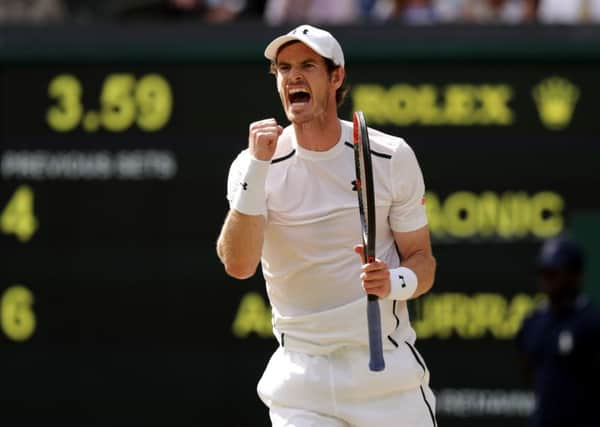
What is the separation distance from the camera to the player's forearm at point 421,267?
4891mm

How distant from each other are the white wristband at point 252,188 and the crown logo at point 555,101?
13.2ft

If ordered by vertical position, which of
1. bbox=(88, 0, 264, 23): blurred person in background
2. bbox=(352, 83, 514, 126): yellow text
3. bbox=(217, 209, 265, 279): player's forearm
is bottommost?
bbox=(217, 209, 265, 279): player's forearm

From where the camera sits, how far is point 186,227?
8.42 meters

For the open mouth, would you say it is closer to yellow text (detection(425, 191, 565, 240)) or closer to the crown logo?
yellow text (detection(425, 191, 565, 240))

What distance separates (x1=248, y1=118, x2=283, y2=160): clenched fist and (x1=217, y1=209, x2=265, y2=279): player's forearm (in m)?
0.19

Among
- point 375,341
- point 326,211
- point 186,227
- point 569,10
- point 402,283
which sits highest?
point 569,10

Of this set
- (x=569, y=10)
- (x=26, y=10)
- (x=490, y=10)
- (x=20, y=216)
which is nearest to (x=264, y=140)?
(x=20, y=216)

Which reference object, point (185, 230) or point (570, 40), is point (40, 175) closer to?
point (185, 230)

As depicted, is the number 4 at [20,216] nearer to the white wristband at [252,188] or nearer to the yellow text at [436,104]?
the yellow text at [436,104]

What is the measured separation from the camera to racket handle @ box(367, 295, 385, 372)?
15.3ft

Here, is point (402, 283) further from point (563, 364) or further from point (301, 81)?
point (563, 364)

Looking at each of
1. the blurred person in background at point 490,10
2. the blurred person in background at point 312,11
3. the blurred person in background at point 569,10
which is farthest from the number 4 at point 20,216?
the blurred person in background at point 569,10

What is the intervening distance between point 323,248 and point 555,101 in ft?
12.7

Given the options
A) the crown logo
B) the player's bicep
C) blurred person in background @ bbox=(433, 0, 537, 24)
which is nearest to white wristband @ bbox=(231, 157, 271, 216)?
the player's bicep
